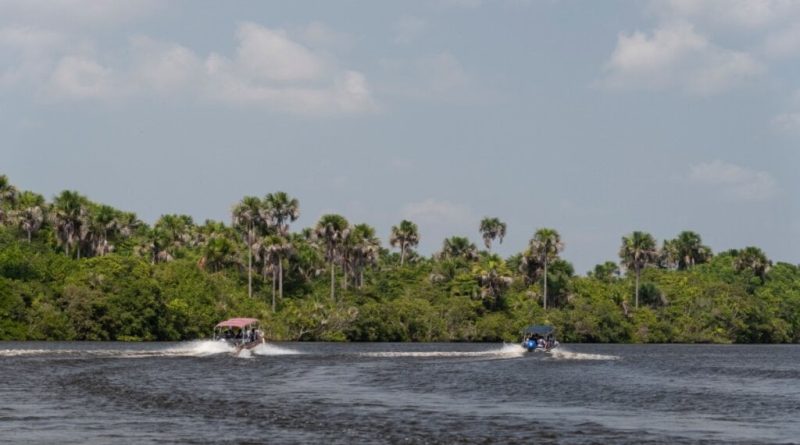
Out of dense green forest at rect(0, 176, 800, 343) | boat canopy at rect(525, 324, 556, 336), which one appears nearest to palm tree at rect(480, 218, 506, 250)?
dense green forest at rect(0, 176, 800, 343)

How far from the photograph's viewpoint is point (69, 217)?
5389 inches

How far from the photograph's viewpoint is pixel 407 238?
581 feet

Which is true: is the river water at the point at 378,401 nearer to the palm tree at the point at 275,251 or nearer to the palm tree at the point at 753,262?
the palm tree at the point at 275,251

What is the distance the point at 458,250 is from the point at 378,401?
436ft

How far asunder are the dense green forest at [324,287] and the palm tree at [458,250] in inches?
9.4

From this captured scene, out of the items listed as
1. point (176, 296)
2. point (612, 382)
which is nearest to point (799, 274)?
point (176, 296)

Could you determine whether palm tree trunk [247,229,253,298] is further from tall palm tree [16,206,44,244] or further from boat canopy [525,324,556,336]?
boat canopy [525,324,556,336]

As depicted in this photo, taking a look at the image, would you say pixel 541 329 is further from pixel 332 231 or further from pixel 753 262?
pixel 753 262

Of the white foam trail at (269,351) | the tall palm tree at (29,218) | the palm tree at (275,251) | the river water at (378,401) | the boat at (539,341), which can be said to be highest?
the tall palm tree at (29,218)

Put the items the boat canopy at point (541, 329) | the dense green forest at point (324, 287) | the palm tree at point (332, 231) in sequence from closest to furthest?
the boat canopy at point (541, 329) < the dense green forest at point (324, 287) < the palm tree at point (332, 231)

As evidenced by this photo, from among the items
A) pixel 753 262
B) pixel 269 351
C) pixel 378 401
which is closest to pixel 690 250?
pixel 753 262

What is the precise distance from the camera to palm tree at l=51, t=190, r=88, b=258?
5369 inches

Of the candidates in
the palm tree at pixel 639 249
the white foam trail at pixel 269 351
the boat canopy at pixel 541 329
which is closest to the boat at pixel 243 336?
the white foam trail at pixel 269 351

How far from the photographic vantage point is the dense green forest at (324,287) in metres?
125
